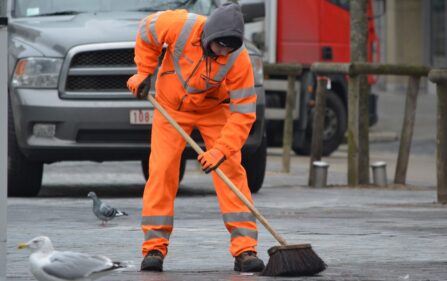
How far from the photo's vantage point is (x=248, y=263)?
7914 millimetres

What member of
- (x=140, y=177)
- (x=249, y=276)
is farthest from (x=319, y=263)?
(x=140, y=177)

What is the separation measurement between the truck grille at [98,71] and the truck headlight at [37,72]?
73 millimetres

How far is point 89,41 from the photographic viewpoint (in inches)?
481

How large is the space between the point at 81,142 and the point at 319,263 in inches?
189

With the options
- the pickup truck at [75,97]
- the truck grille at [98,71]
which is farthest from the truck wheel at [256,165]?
the truck grille at [98,71]

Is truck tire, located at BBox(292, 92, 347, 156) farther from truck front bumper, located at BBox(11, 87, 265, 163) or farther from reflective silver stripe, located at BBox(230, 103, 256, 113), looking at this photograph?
reflective silver stripe, located at BBox(230, 103, 256, 113)

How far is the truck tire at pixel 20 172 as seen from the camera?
12.4 metres

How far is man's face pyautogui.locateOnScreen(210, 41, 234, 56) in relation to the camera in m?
7.91

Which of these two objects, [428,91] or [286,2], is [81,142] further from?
[428,91]

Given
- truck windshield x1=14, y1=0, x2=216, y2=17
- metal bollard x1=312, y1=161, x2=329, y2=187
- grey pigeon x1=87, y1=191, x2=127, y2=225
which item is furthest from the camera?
metal bollard x1=312, y1=161, x2=329, y2=187

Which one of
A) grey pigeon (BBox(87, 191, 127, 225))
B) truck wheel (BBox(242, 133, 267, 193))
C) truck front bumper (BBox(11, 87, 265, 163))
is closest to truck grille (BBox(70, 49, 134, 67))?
truck front bumper (BBox(11, 87, 265, 163))

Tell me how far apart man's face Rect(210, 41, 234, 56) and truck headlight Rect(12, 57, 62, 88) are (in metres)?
4.36

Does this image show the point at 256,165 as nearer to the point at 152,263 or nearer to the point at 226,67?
the point at 226,67

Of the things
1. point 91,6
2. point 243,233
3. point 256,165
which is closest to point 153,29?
point 243,233
